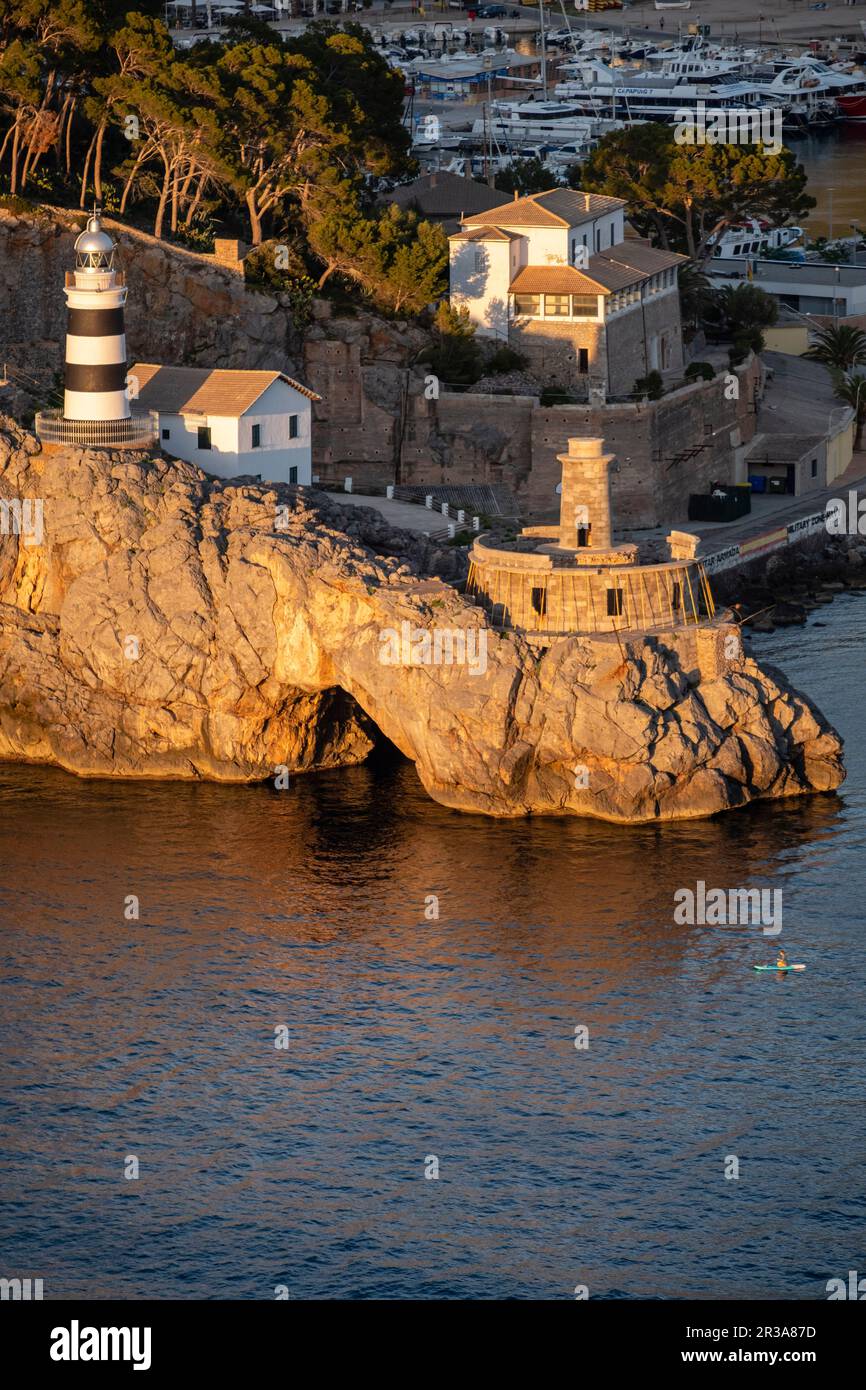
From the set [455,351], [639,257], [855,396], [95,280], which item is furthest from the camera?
[855,396]

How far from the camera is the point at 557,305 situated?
105 metres

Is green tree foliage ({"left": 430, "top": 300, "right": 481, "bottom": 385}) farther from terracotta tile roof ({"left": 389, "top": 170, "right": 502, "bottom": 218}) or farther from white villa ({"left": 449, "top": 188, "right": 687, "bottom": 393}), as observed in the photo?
terracotta tile roof ({"left": 389, "top": 170, "right": 502, "bottom": 218})

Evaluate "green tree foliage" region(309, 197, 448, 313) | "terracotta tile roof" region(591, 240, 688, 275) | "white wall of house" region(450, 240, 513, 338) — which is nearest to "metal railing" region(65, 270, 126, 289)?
"green tree foliage" region(309, 197, 448, 313)

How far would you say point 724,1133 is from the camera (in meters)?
62.3

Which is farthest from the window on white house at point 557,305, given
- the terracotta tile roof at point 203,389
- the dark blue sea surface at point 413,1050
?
the dark blue sea surface at point 413,1050

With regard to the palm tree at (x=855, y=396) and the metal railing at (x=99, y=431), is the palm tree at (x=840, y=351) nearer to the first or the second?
the palm tree at (x=855, y=396)

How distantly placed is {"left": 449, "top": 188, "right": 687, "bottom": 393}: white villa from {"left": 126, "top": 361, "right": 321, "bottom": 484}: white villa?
13.1 m

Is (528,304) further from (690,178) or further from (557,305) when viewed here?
(690,178)

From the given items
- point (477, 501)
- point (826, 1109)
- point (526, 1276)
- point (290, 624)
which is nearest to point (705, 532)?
point (477, 501)

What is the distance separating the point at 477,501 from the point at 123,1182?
146 feet

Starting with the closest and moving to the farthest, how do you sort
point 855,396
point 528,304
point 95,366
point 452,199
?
point 95,366, point 528,304, point 855,396, point 452,199

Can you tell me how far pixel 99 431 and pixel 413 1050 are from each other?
29.2 metres

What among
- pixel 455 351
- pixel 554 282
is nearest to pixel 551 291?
pixel 554 282

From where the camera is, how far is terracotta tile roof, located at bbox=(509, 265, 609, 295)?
10444 centimetres
